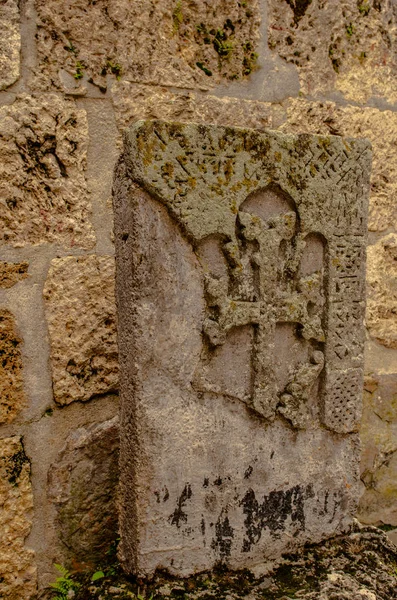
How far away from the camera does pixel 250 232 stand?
1.26 meters

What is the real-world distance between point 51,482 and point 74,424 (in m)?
0.16

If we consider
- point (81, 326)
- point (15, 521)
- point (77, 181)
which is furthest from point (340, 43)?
point (15, 521)

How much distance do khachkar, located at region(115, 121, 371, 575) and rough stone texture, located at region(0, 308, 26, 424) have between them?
0.33 metres

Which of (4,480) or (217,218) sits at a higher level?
(217,218)

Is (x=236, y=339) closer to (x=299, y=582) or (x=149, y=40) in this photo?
(x=299, y=582)

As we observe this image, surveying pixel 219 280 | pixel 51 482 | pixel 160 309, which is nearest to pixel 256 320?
pixel 219 280

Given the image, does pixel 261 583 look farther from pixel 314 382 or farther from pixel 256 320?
pixel 256 320

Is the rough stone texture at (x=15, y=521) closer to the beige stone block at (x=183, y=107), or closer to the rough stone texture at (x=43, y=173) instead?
the rough stone texture at (x=43, y=173)

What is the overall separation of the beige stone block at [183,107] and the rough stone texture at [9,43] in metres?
0.25

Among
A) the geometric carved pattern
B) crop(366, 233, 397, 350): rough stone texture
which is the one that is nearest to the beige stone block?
crop(366, 233, 397, 350): rough stone texture

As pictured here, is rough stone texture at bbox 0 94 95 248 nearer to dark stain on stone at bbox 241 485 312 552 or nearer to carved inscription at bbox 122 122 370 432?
carved inscription at bbox 122 122 370 432

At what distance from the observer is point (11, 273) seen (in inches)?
55.7

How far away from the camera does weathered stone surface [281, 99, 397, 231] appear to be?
70.4 inches

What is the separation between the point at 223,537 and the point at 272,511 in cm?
14
